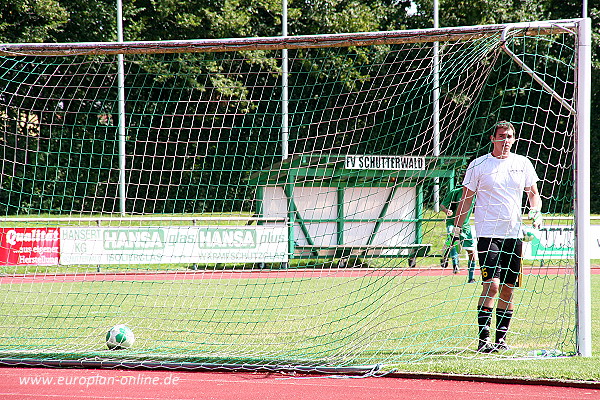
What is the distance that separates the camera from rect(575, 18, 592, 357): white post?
5.46m

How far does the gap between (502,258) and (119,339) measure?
3.33 m

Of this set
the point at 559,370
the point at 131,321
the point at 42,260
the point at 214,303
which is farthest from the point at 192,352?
the point at 42,260

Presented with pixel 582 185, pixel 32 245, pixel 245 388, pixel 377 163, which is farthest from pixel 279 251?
pixel 245 388

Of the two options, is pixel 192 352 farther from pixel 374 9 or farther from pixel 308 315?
pixel 374 9

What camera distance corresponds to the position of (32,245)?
13711 millimetres

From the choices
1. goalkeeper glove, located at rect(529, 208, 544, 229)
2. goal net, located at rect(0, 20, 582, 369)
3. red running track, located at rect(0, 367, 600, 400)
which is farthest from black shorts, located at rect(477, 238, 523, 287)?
red running track, located at rect(0, 367, 600, 400)

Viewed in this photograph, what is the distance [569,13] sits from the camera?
98.5 ft

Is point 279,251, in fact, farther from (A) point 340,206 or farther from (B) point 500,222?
(B) point 500,222

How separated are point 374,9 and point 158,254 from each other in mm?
19584

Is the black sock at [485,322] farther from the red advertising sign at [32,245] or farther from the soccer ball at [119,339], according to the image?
the red advertising sign at [32,245]

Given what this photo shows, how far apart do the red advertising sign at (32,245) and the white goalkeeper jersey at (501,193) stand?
401 inches

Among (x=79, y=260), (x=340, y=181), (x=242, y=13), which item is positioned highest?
(x=242, y=13)

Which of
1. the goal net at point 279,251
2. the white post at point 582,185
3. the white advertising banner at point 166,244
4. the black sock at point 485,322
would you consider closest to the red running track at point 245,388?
the goal net at point 279,251

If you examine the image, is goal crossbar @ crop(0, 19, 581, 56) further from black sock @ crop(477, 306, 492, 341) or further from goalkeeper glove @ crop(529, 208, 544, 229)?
black sock @ crop(477, 306, 492, 341)
